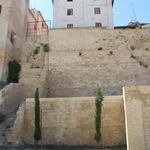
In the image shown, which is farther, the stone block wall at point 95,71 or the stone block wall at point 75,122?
the stone block wall at point 95,71

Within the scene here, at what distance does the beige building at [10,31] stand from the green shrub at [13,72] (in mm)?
436

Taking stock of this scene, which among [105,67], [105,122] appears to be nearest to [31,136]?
[105,122]

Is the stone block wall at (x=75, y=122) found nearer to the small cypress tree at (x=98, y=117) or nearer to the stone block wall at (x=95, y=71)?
the small cypress tree at (x=98, y=117)

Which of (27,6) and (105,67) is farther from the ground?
(27,6)

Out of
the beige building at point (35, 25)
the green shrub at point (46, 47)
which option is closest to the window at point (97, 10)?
the beige building at point (35, 25)

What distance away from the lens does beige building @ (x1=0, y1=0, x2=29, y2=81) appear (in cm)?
3256

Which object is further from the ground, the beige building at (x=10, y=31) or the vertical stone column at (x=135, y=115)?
the beige building at (x=10, y=31)

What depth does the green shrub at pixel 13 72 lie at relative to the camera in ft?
107

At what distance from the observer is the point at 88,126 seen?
952 inches

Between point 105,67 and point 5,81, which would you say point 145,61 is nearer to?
point 105,67

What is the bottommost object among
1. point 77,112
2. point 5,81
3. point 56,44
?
point 77,112

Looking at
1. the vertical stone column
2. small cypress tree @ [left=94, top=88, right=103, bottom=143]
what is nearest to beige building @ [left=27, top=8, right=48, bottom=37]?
small cypress tree @ [left=94, top=88, right=103, bottom=143]

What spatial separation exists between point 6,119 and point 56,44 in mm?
11206

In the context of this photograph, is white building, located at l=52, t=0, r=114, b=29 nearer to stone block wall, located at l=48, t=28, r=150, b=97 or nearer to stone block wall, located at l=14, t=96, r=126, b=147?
stone block wall, located at l=48, t=28, r=150, b=97
